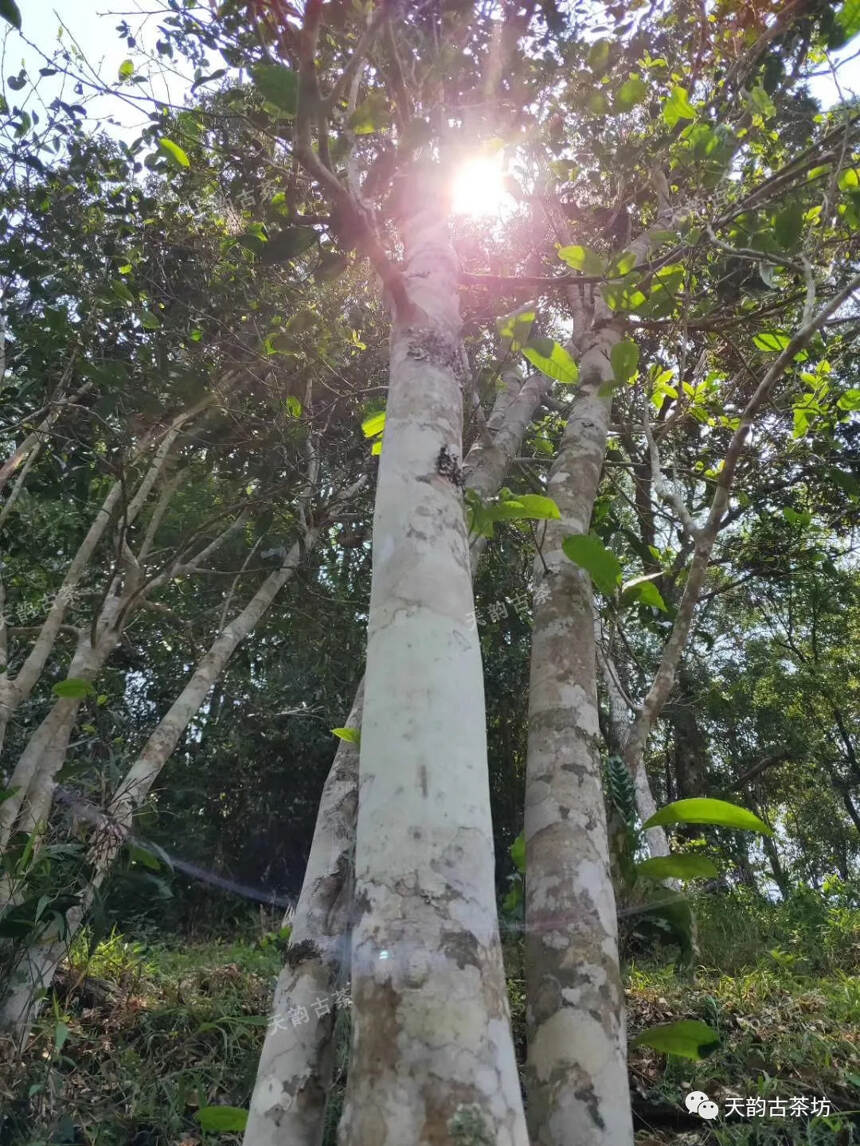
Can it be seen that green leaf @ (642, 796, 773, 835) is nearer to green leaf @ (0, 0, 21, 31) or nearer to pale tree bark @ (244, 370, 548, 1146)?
pale tree bark @ (244, 370, 548, 1146)

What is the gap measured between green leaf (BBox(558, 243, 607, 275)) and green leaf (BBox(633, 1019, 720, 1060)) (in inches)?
84.3

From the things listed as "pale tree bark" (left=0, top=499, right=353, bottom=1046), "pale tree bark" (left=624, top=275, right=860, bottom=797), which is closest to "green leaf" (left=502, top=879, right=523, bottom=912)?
"pale tree bark" (left=624, top=275, right=860, bottom=797)

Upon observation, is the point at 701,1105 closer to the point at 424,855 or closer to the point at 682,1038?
the point at 682,1038

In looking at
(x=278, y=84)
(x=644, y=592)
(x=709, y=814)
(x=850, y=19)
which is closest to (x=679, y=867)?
(x=709, y=814)

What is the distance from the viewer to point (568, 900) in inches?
57.3

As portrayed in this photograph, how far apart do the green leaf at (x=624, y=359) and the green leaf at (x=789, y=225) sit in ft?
2.54

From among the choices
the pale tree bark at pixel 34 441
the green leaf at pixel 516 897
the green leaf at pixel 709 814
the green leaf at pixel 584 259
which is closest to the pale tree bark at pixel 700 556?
the green leaf at pixel 709 814

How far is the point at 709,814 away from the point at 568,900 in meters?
0.64

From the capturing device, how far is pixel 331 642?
6.57 m

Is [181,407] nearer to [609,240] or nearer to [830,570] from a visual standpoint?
[609,240]

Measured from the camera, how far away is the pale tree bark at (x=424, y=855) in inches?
34.7

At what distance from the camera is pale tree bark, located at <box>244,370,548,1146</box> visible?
4.43 ft

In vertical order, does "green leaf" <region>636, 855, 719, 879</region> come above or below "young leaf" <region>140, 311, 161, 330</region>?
below

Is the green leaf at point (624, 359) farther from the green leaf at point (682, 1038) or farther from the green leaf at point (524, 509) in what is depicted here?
the green leaf at point (682, 1038)
